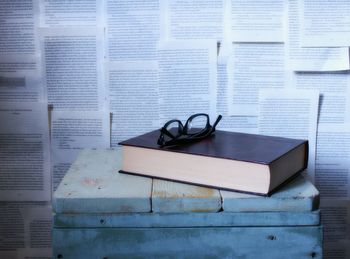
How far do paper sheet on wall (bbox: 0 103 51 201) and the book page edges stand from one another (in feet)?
1.04

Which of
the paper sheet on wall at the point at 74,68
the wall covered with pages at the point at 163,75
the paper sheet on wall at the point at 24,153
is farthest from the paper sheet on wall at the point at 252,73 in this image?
the paper sheet on wall at the point at 24,153

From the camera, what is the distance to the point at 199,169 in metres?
0.71

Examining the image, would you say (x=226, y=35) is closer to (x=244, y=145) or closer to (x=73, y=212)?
(x=244, y=145)

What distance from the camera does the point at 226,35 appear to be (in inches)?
38.2

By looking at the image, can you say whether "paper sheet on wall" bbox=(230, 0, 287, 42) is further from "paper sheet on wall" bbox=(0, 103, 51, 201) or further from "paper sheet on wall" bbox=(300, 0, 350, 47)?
"paper sheet on wall" bbox=(0, 103, 51, 201)

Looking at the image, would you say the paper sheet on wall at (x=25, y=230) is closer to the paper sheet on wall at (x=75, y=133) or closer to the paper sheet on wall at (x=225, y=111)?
the paper sheet on wall at (x=75, y=133)

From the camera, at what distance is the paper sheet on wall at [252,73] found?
3.20 ft

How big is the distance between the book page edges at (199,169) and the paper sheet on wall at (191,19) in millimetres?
321

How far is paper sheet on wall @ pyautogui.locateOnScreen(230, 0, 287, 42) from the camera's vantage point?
3.15ft

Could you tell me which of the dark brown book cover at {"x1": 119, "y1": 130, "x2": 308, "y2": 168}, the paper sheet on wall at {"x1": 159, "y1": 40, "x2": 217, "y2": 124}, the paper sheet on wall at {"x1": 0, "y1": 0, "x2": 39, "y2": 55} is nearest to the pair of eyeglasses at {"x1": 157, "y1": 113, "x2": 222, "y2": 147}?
the dark brown book cover at {"x1": 119, "y1": 130, "x2": 308, "y2": 168}

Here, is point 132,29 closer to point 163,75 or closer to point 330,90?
point 163,75

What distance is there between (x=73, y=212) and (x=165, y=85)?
396mm

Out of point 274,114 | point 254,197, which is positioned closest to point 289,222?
point 254,197

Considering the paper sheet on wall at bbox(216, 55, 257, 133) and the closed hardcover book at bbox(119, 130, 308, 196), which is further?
the paper sheet on wall at bbox(216, 55, 257, 133)
